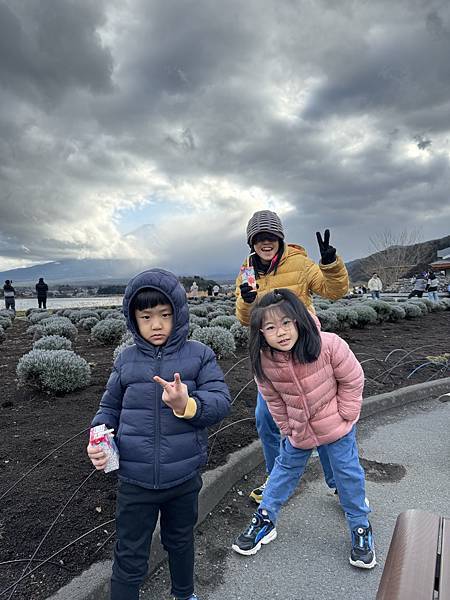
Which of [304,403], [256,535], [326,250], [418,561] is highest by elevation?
[326,250]

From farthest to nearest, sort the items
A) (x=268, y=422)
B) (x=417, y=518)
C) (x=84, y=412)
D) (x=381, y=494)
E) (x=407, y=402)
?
(x=407, y=402), (x=84, y=412), (x=381, y=494), (x=268, y=422), (x=417, y=518)

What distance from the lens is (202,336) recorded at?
22.3 feet

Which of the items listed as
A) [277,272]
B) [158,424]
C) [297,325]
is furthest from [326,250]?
[158,424]

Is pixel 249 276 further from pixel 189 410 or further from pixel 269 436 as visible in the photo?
pixel 189 410

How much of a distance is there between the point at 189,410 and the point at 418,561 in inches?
38.0

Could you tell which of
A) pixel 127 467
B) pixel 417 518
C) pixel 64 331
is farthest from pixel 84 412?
pixel 64 331

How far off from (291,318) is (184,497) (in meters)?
1.04

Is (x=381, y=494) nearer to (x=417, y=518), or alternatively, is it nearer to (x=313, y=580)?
(x=313, y=580)

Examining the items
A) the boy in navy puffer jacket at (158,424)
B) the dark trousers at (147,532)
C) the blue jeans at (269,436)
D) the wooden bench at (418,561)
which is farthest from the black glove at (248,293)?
the wooden bench at (418,561)

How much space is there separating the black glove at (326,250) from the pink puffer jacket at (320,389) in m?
0.52

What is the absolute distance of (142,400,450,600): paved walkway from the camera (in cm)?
221

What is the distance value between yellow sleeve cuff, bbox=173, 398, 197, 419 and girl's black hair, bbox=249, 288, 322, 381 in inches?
25.8

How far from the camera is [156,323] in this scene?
196cm

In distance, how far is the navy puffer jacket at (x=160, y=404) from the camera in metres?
1.89
